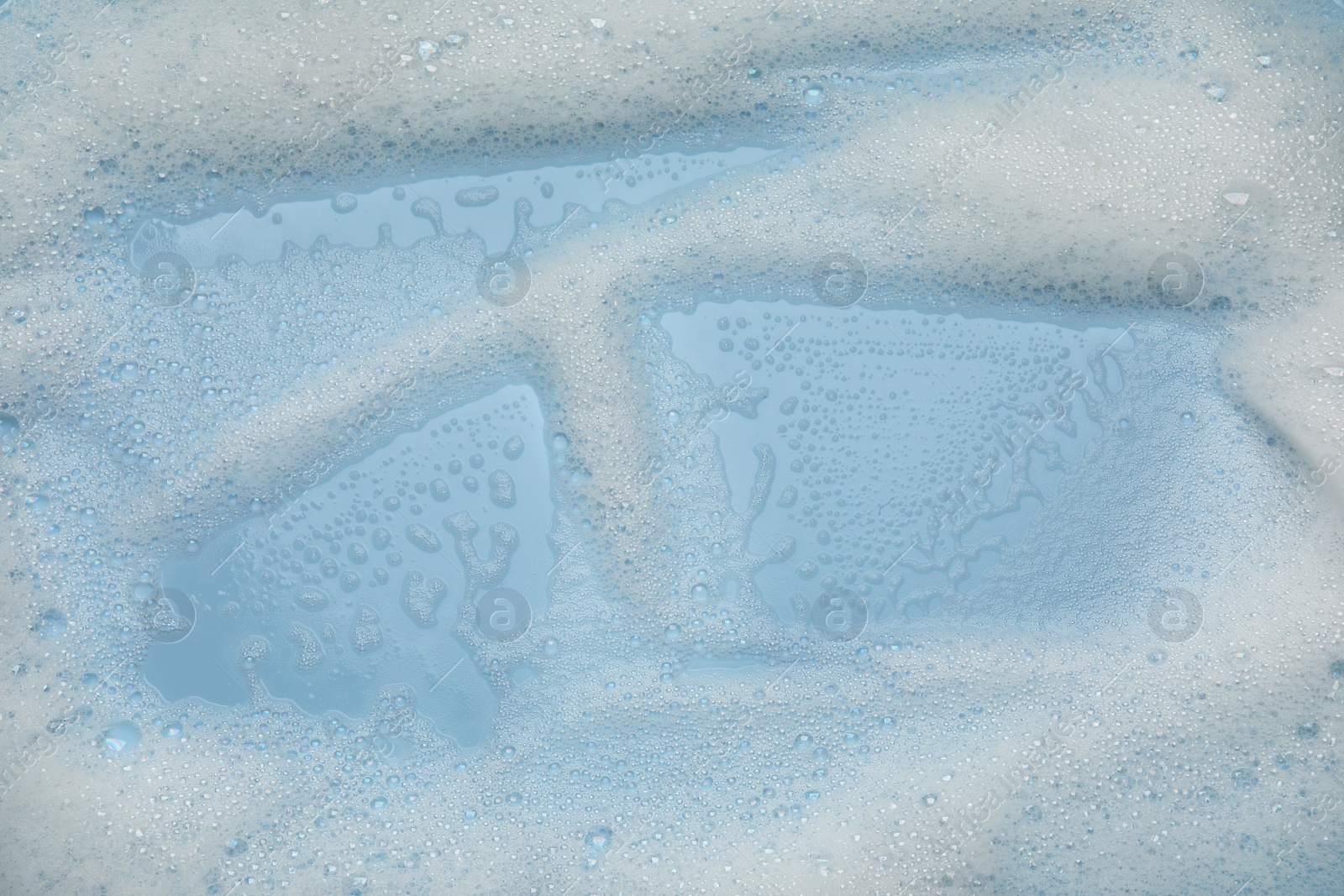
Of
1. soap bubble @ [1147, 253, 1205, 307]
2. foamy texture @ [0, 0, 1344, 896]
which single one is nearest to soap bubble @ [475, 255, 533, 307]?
foamy texture @ [0, 0, 1344, 896]

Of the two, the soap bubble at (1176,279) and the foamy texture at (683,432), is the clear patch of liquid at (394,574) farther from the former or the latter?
the soap bubble at (1176,279)

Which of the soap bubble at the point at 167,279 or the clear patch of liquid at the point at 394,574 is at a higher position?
the soap bubble at the point at 167,279

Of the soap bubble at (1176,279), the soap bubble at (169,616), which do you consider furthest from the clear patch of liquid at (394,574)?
the soap bubble at (1176,279)

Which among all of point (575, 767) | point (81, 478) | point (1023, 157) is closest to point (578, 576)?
point (575, 767)

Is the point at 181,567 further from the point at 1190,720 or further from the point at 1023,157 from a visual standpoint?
the point at 1190,720

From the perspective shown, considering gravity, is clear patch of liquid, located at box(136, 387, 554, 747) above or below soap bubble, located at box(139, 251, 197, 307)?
below

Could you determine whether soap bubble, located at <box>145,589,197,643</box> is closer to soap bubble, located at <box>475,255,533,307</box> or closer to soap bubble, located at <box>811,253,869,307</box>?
soap bubble, located at <box>475,255,533,307</box>

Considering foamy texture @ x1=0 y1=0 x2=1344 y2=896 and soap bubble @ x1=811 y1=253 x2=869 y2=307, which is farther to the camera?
soap bubble @ x1=811 y1=253 x2=869 y2=307

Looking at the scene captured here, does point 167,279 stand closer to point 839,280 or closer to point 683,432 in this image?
point 683,432
